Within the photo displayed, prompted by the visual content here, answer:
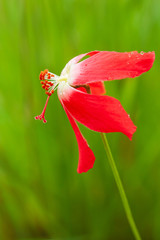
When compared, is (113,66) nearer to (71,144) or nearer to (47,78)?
(47,78)

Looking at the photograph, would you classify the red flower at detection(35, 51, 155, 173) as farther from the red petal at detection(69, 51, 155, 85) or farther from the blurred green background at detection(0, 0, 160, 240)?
the blurred green background at detection(0, 0, 160, 240)

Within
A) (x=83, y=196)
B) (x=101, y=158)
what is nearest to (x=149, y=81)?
(x=101, y=158)

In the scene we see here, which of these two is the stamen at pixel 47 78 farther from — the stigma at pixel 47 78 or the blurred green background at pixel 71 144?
the blurred green background at pixel 71 144

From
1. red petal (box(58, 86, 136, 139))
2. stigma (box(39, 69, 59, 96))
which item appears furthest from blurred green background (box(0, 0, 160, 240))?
red petal (box(58, 86, 136, 139))

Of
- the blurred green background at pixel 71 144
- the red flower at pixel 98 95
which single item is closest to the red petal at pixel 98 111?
the red flower at pixel 98 95

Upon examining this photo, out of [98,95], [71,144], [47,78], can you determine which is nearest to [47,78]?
[47,78]

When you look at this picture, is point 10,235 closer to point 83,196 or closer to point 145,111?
point 83,196
